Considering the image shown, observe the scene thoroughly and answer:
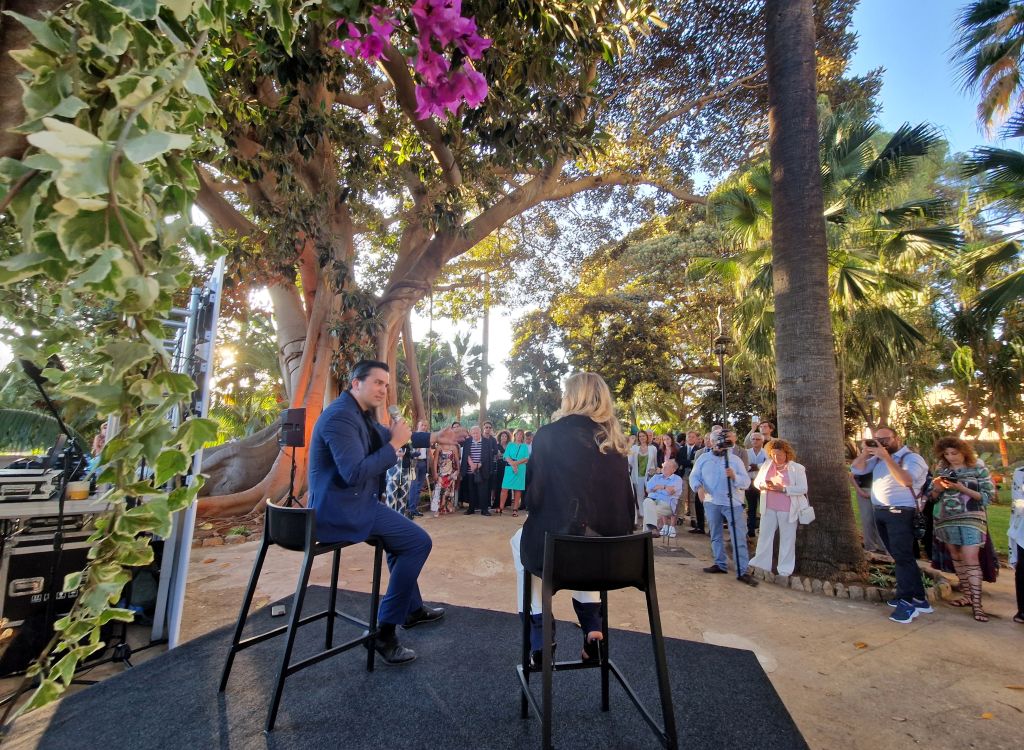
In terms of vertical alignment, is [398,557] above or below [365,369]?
below

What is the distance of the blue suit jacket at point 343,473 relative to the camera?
2982 millimetres

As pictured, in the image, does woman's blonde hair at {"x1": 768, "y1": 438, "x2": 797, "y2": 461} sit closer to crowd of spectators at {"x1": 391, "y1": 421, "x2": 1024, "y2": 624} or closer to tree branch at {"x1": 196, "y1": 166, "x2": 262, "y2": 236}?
crowd of spectators at {"x1": 391, "y1": 421, "x2": 1024, "y2": 624}

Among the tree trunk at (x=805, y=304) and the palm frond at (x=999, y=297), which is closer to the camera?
the tree trunk at (x=805, y=304)

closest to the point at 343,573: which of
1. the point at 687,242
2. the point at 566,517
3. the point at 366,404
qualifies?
the point at 366,404

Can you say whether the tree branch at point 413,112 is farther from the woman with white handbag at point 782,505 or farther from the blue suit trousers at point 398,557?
the woman with white handbag at point 782,505

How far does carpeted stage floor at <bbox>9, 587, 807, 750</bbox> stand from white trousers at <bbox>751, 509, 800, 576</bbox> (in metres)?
2.79

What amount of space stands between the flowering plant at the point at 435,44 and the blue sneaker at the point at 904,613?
603cm

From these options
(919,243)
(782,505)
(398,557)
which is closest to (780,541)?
(782,505)

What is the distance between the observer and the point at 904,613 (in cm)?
474

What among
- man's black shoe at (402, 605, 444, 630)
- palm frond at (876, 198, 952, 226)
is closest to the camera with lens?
man's black shoe at (402, 605, 444, 630)

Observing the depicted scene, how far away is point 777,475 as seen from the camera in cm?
581

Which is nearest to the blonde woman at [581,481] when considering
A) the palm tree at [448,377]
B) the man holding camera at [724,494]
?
the man holding camera at [724,494]

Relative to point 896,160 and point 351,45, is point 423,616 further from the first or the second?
point 896,160

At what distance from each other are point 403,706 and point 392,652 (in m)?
0.52
